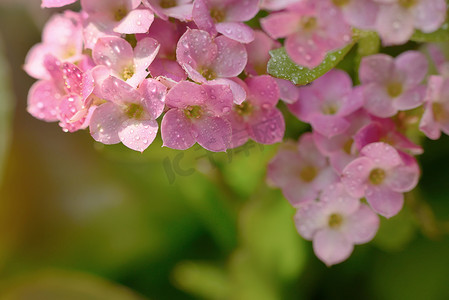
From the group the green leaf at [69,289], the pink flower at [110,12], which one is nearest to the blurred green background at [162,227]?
the green leaf at [69,289]

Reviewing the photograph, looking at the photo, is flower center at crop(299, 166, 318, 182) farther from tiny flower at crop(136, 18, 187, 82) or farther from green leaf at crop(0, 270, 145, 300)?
green leaf at crop(0, 270, 145, 300)

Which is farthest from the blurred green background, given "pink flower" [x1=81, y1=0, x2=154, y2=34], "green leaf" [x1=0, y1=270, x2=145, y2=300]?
"pink flower" [x1=81, y1=0, x2=154, y2=34]

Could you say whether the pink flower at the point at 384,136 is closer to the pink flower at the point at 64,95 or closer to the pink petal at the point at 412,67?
the pink petal at the point at 412,67

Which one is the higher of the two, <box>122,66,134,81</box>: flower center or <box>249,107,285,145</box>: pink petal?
<box>122,66,134,81</box>: flower center

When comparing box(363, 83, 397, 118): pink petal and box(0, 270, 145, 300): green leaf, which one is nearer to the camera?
box(363, 83, 397, 118): pink petal

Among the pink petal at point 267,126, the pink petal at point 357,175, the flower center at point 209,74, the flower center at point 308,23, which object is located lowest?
the pink petal at point 357,175

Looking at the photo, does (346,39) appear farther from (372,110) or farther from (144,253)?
(144,253)

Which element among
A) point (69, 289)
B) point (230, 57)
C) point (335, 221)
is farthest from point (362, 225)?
point (69, 289)

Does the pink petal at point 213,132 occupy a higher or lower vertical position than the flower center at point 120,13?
lower
